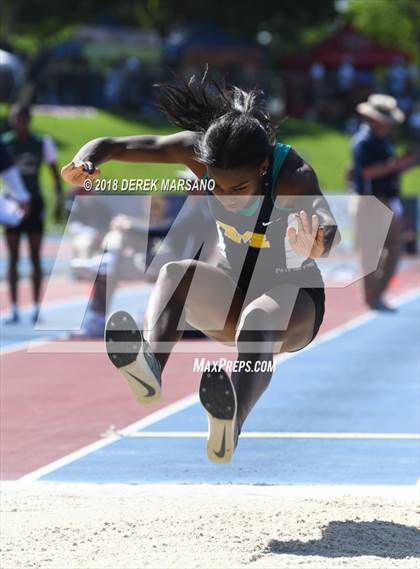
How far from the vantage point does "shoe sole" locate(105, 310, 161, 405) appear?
5.14 meters

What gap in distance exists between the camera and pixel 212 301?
566 centimetres

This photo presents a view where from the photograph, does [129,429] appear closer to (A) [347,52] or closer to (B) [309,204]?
(B) [309,204]

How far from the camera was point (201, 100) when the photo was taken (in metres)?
5.85

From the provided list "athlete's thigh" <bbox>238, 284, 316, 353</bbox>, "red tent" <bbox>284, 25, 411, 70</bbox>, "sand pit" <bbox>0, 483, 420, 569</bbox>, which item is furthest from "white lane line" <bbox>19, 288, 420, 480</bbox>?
"red tent" <bbox>284, 25, 411, 70</bbox>

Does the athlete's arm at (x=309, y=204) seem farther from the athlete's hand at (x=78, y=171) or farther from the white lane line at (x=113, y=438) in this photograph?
the white lane line at (x=113, y=438)

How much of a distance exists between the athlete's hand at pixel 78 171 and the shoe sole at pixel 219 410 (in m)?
1.19

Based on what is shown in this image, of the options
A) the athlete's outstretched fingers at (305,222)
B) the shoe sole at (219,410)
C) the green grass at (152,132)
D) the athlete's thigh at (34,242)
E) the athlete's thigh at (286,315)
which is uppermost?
the athlete's outstretched fingers at (305,222)

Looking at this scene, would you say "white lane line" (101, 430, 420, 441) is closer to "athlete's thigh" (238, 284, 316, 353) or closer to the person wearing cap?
"athlete's thigh" (238, 284, 316, 353)

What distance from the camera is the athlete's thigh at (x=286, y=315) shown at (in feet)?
17.6

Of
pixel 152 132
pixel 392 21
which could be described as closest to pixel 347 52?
pixel 392 21

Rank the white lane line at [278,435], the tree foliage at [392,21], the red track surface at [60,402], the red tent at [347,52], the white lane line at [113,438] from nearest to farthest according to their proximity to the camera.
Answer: the white lane line at [113,438] < the red track surface at [60,402] < the white lane line at [278,435] < the red tent at [347,52] < the tree foliage at [392,21]

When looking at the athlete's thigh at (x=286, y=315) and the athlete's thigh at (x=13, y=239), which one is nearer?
the athlete's thigh at (x=286, y=315)

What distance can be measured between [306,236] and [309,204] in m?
0.39

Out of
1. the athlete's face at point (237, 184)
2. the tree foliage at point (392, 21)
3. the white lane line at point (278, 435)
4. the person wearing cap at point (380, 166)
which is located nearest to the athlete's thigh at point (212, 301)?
the athlete's face at point (237, 184)
